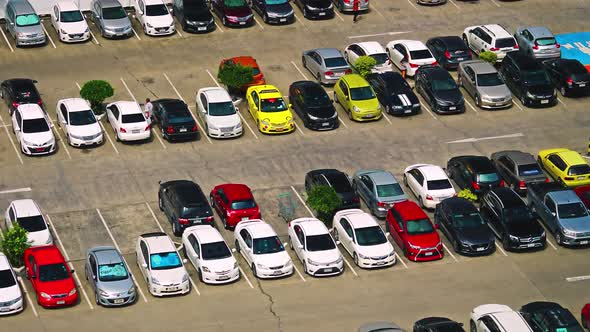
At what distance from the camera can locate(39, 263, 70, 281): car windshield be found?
191ft

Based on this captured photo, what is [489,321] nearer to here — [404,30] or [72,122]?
[72,122]

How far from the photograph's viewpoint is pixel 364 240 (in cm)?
6231

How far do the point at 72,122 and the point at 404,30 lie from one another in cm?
2119

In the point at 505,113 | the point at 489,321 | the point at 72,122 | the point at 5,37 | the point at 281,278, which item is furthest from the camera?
the point at 5,37

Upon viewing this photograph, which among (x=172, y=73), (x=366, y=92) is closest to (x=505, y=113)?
(x=366, y=92)

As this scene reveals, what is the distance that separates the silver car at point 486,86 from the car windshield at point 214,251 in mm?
19357

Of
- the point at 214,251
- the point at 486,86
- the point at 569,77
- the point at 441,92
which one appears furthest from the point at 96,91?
the point at 569,77

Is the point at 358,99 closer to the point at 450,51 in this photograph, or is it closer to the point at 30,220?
the point at 450,51

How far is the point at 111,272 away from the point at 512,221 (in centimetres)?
1678

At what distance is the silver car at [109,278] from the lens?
58.2 m

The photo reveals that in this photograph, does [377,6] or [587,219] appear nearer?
[587,219]

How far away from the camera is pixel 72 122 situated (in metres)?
70.2

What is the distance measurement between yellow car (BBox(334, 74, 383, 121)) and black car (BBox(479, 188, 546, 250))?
9937 millimetres

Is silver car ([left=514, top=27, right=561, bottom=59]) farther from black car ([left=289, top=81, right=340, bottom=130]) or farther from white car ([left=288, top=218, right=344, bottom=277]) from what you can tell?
white car ([left=288, top=218, right=344, bottom=277])
